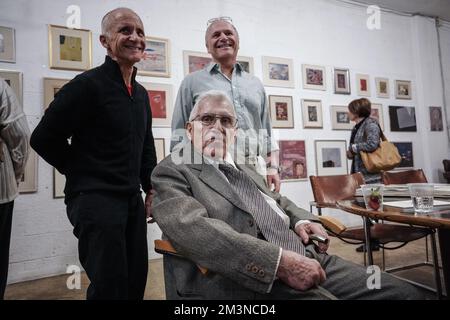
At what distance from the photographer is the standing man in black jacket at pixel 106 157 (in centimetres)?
136

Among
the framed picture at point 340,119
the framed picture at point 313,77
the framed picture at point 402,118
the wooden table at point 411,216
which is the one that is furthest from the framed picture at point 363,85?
the wooden table at point 411,216

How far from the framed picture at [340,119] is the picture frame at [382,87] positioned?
83cm

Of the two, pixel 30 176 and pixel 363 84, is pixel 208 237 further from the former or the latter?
pixel 363 84

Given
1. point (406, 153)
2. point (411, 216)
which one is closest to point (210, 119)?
point (411, 216)

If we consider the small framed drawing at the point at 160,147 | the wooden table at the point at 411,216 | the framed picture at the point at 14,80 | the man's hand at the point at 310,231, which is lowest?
the man's hand at the point at 310,231

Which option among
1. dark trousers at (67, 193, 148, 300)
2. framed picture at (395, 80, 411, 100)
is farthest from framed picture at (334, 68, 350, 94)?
dark trousers at (67, 193, 148, 300)

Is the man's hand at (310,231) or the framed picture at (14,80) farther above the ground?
the framed picture at (14,80)

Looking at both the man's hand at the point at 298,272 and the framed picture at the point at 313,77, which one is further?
the framed picture at the point at 313,77

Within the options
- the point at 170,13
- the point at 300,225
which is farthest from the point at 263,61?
the point at 300,225

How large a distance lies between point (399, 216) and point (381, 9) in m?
5.41

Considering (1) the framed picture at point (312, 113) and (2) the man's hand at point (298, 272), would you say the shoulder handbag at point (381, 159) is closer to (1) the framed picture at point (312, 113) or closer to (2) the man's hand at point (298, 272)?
(1) the framed picture at point (312, 113)

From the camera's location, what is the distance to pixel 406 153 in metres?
5.23

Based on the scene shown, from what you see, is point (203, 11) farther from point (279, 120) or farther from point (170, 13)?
point (279, 120)

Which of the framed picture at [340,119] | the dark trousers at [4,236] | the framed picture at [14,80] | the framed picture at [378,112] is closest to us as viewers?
the dark trousers at [4,236]
